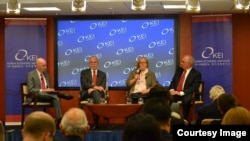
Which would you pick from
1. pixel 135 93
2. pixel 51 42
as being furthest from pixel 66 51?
pixel 135 93

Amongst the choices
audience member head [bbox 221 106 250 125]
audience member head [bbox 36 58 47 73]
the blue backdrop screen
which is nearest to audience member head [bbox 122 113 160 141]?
audience member head [bbox 221 106 250 125]

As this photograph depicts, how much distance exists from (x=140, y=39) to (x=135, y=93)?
1.62 meters

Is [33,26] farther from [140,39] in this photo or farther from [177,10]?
[177,10]

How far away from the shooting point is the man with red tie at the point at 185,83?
9.37 m

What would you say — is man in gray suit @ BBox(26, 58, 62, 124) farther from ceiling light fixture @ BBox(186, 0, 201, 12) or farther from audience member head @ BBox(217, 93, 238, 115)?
audience member head @ BBox(217, 93, 238, 115)

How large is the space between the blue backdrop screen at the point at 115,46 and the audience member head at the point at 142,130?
807cm

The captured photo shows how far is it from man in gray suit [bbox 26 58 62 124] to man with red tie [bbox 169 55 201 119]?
→ 2.21m

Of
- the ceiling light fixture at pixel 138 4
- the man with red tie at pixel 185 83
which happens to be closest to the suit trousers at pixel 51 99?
the man with red tie at pixel 185 83

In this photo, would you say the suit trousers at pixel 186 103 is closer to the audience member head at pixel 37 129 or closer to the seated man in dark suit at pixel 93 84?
the seated man in dark suit at pixel 93 84

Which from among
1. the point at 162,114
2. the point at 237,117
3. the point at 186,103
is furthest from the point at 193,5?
the point at 162,114

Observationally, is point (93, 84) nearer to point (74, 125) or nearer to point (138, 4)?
point (138, 4)

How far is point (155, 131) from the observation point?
2.75 metres

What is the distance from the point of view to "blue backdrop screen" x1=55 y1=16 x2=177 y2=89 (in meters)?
10.8

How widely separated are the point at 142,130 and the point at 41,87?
734 centimetres
